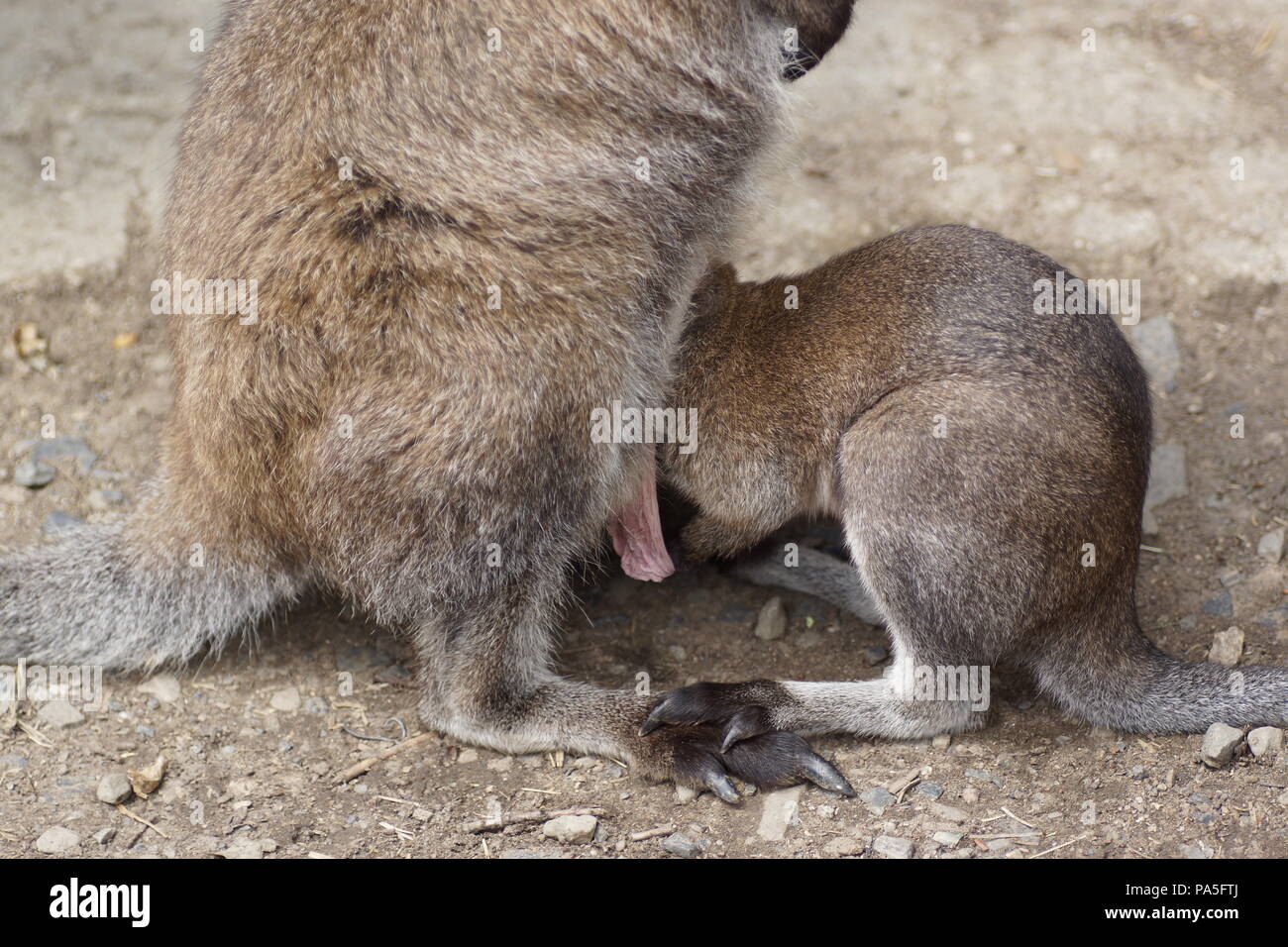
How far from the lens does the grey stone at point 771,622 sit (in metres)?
4.98

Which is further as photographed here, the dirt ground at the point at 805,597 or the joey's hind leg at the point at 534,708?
the joey's hind leg at the point at 534,708

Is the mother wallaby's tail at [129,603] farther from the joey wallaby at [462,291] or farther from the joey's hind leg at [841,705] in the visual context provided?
the joey's hind leg at [841,705]

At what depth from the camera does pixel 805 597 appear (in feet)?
17.0

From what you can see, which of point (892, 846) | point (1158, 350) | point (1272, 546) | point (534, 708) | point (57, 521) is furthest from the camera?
point (1158, 350)

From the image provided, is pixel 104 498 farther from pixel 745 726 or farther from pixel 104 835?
pixel 745 726

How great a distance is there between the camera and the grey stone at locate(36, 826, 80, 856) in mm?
3992

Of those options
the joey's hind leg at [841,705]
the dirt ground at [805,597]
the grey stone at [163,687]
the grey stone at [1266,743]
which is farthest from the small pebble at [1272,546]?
the grey stone at [163,687]

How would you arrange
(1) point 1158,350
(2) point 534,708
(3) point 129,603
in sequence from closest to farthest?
(2) point 534,708 → (3) point 129,603 → (1) point 1158,350

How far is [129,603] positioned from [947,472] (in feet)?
9.44

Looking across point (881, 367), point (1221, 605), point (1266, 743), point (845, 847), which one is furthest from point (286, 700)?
point (1221, 605)

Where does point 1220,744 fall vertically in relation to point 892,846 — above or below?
above

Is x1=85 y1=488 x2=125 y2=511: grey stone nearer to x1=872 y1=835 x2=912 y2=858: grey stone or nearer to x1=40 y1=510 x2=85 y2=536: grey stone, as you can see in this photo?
x1=40 y1=510 x2=85 y2=536: grey stone

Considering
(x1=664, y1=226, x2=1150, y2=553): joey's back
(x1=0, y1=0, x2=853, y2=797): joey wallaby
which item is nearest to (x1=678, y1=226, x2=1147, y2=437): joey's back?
(x1=664, y1=226, x2=1150, y2=553): joey's back

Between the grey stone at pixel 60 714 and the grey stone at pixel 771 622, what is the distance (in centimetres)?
246
